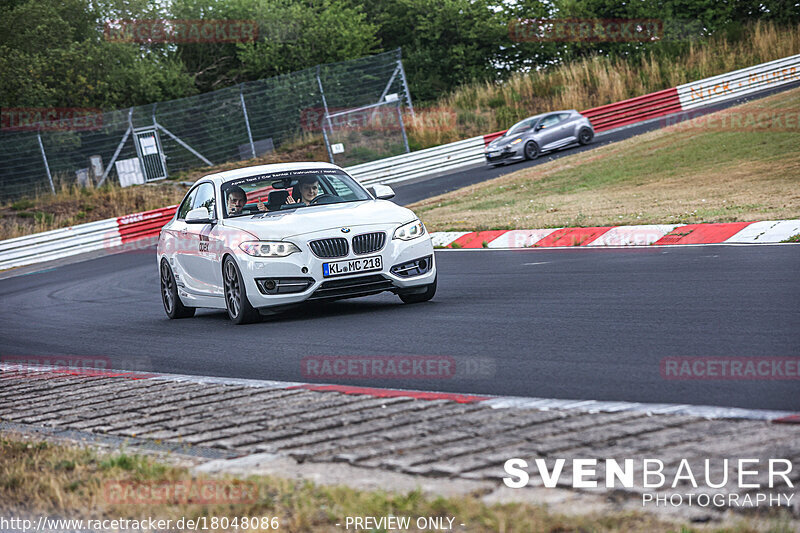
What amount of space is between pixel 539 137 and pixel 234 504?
2973 centimetres

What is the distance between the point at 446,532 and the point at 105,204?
3222 cm

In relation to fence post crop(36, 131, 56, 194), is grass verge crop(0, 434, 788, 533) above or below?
below

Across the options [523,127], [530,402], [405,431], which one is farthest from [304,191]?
[523,127]

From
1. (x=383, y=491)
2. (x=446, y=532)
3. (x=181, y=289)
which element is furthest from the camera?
(x=181, y=289)

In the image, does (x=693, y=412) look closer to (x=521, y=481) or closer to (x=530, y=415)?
(x=530, y=415)

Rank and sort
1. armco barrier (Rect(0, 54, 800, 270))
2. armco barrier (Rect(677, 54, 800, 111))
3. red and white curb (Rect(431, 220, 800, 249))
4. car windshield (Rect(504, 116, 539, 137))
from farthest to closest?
armco barrier (Rect(677, 54, 800, 111)) → car windshield (Rect(504, 116, 539, 137)) → armco barrier (Rect(0, 54, 800, 270)) → red and white curb (Rect(431, 220, 800, 249))

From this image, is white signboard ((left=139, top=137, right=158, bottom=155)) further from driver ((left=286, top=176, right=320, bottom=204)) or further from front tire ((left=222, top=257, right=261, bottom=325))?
front tire ((left=222, top=257, right=261, bottom=325))

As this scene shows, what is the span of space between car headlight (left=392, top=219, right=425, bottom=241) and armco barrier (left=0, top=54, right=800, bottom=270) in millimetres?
19467

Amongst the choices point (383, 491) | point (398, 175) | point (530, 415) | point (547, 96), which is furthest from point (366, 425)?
point (547, 96)

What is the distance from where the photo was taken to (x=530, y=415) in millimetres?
5004

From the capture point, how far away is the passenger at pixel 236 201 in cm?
1093

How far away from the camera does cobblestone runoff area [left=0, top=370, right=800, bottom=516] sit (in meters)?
4.11

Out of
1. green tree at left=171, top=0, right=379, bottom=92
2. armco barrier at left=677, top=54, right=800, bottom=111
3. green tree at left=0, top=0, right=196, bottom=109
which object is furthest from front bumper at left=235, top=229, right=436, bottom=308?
green tree at left=171, top=0, right=379, bottom=92

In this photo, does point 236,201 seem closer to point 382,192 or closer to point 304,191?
point 304,191
